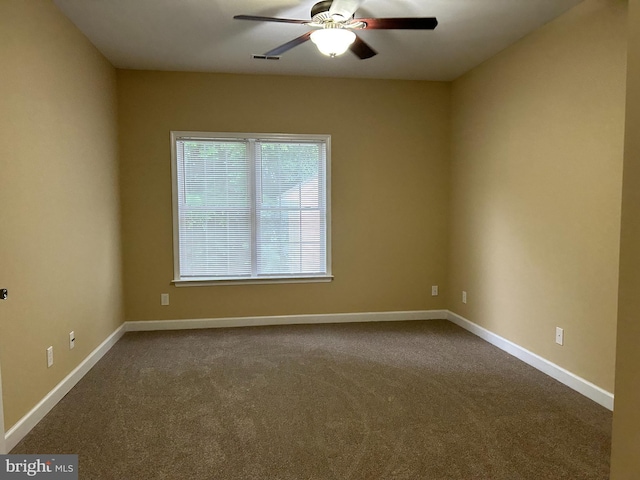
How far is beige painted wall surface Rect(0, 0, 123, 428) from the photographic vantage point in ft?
7.28

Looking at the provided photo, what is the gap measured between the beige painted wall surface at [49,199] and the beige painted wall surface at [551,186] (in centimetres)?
358

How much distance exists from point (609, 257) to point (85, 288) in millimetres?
3843

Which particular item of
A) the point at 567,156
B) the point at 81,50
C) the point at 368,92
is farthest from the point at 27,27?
the point at 567,156

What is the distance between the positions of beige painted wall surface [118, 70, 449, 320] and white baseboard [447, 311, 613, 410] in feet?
2.43

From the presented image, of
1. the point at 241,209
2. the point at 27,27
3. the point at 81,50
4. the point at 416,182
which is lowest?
the point at 241,209

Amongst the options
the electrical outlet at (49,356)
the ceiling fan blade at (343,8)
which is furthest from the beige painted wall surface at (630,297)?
the electrical outlet at (49,356)

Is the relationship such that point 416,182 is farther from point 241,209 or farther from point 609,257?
point 609,257

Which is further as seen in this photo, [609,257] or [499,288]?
[499,288]

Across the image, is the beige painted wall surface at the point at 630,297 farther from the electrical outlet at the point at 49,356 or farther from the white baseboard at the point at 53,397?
the electrical outlet at the point at 49,356

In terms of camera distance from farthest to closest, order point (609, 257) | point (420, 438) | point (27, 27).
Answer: point (609, 257)
point (27, 27)
point (420, 438)

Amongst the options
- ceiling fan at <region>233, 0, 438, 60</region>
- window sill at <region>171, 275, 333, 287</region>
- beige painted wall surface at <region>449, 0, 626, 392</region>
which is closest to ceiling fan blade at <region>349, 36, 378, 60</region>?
ceiling fan at <region>233, 0, 438, 60</region>

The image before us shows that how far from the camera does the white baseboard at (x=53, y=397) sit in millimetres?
2186

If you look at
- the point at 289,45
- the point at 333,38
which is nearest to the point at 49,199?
the point at 289,45

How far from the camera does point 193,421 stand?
2.44 meters
